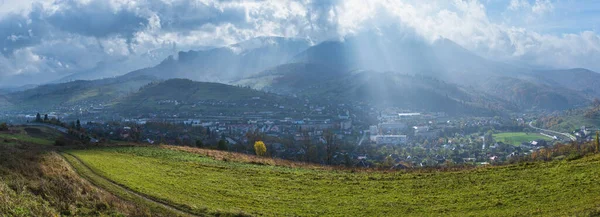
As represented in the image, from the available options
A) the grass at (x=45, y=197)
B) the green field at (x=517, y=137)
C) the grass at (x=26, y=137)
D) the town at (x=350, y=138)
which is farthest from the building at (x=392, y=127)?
the grass at (x=45, y=197)

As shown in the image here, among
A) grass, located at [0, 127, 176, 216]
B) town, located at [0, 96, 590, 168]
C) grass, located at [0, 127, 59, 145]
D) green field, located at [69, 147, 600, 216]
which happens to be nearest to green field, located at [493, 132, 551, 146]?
town, located at [0, 96, 590, 168]

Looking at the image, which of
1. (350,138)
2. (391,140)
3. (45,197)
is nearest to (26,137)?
(45,197)

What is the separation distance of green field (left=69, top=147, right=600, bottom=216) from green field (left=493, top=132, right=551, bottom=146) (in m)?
99.1

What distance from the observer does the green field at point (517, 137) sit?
117000 millimetres

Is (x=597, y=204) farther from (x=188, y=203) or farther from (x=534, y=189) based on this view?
(x=188, y=203)

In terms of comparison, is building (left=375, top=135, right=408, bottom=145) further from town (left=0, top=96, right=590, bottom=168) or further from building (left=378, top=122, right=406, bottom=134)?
building (left=378, top=122, right=406, bottom=134)

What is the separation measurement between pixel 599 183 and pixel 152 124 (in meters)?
143

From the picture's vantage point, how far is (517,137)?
410 ft

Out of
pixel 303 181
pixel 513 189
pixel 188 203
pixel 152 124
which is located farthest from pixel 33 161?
pixel 152 124

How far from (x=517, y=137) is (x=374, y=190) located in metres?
118

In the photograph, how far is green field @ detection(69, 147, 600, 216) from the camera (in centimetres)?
1964

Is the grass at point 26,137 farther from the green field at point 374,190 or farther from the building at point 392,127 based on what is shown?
the building at point 392,127

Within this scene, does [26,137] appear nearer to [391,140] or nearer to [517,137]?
[391,140]

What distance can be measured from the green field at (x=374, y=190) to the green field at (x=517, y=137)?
3901 inches
